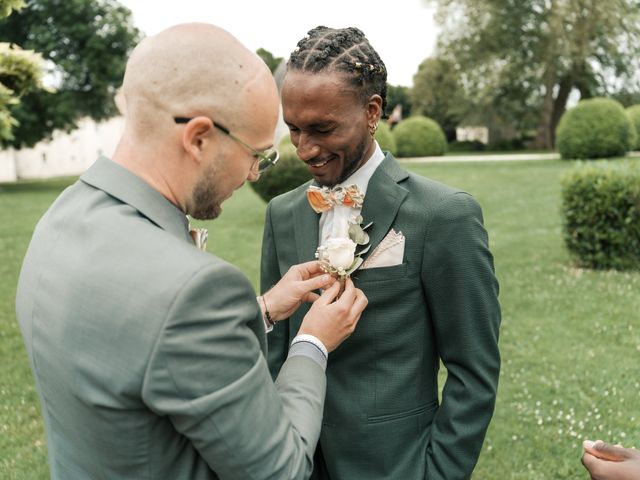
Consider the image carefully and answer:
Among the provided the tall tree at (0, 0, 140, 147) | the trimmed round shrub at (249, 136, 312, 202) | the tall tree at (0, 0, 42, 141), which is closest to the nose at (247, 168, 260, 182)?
the tall tree at (0, 0, 42, 141)

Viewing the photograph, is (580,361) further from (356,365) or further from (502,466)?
(356,365)

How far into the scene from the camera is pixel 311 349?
1.92 m

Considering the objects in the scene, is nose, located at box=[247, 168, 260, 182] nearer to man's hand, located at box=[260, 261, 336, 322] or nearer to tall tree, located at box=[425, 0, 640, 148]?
man's hand, located at box=[260, 261, 336, 322]

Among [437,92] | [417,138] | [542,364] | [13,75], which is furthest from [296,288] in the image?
[437,92]

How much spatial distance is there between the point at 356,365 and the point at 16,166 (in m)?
45.6

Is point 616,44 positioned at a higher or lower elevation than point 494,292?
higher

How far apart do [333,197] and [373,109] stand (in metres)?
0.37

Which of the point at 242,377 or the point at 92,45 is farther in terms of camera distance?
the point at 92,45

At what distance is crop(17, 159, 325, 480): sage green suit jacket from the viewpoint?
1.39 meters

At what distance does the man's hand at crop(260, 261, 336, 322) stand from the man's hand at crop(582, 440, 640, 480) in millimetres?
1257

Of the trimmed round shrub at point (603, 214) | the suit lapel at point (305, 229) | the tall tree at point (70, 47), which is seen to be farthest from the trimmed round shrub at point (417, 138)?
the suit lapel at point (305, 229)

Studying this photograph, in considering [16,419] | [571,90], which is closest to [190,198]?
[16,419]

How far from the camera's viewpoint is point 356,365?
238cm

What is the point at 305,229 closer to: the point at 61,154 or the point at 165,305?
the point at 165,305
